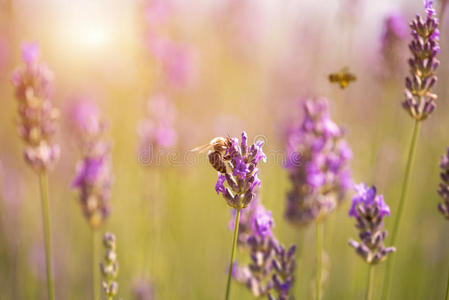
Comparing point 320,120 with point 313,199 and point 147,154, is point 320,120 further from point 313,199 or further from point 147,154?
point 147,154

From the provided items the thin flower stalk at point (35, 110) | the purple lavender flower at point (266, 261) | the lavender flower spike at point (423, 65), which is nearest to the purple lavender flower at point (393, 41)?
the lavender flower spike at point (423, 65)

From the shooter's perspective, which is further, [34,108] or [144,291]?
[144,291]

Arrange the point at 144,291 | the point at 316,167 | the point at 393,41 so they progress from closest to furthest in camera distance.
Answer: the point at 316,167
the point at 144,291
the point at 393,41

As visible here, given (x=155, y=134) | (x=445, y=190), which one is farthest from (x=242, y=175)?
(x=155, y=134)

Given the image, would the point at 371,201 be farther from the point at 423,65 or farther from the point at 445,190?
the point at 423,65

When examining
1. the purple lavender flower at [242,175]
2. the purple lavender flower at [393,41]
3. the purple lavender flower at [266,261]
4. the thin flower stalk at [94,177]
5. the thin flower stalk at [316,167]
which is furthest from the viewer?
the purple lavender flower at [393,41]

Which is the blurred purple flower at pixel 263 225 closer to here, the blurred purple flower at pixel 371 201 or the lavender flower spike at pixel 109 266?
the blurred purple flower at pixel 371 201
